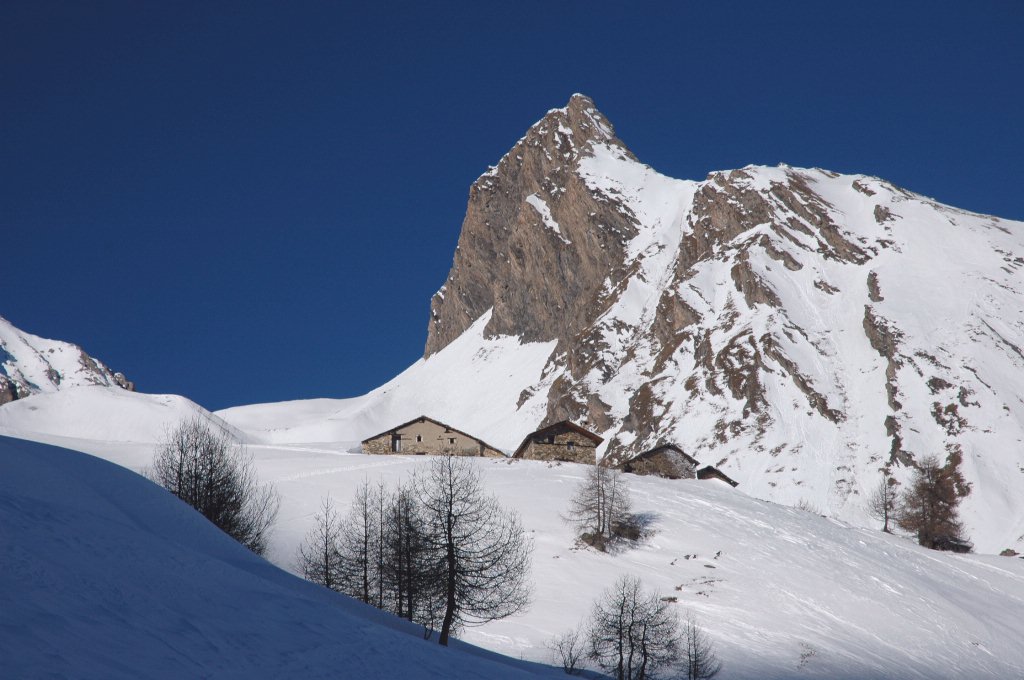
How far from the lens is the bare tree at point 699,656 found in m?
38.0

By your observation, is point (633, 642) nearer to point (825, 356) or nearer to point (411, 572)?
point (411, 572)

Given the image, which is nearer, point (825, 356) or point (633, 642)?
point (633, 642)

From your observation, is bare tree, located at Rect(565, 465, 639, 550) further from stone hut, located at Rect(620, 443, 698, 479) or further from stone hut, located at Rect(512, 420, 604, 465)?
stone hut, located at Rect(620, 443, 698, 479)

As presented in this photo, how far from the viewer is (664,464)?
90938mm

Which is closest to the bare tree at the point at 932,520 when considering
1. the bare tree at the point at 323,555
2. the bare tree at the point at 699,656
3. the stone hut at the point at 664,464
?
the stone hut at the point at 664,464

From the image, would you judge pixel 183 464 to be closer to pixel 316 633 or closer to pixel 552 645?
pixel 552 645

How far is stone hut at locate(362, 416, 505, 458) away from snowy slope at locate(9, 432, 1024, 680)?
8449 mm

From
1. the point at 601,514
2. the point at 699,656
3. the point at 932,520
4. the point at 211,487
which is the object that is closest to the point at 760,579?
the point at 601,514

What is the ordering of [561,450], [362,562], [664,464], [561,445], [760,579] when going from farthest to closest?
[664,464]
[561,445]
[561,450]
[760,579]
[362,562]

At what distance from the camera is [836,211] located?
7298 inches

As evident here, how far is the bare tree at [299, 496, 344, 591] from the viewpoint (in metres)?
43.3

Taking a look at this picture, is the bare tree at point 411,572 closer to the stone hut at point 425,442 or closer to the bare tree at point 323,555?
the bare tree at point 323,555

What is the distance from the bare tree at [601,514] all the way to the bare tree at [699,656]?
11686mm

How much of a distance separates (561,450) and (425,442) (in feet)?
40.0
